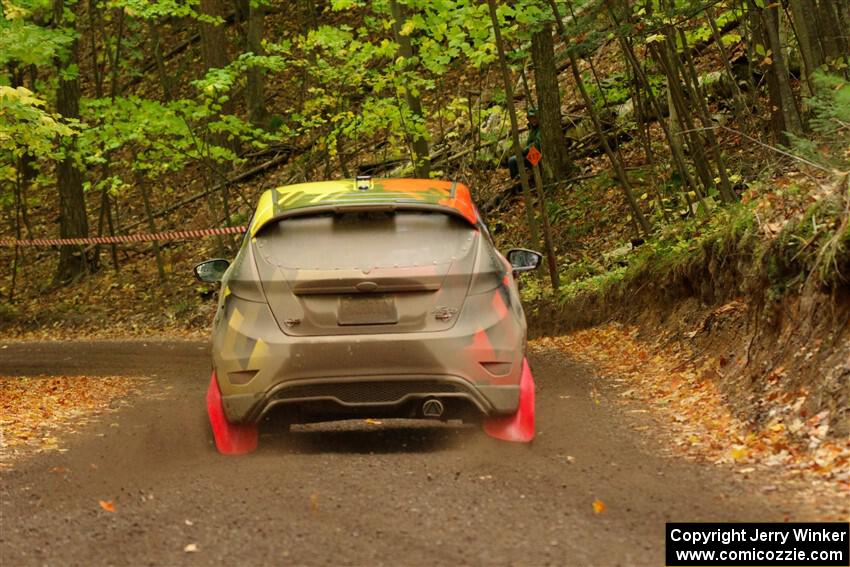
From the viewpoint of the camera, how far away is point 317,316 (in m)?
7.10

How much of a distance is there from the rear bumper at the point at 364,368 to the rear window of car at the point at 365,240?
0.38 m

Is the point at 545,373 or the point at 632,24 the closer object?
the point at 545,373

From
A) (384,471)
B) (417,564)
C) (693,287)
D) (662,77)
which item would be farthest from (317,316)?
(662,77)

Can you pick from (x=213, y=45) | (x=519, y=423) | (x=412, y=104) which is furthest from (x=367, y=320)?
(x=213, y=45)

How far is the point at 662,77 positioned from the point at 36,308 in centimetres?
1593

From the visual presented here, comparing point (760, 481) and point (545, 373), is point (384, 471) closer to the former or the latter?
point (760, 481)

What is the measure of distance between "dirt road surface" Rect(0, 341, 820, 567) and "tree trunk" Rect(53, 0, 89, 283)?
59.6 feet

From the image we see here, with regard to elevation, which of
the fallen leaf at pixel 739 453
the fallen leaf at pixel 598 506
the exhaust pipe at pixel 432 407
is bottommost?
the fallen leaf at pixel 739 453

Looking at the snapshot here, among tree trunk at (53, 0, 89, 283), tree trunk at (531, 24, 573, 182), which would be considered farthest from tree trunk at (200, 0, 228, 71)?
tree trunk at (531, 24, 573, 182)

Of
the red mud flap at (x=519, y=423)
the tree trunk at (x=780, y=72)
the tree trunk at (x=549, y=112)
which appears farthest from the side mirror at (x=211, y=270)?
the tree trunk at (x=549, y=112)

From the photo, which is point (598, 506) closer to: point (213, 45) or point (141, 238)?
point (141, 238)

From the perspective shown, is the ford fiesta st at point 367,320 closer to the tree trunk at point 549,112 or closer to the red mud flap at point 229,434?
the red mud flap at point 229,434

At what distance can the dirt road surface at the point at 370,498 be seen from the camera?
5.22 m

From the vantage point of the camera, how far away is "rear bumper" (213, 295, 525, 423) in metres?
7.05
